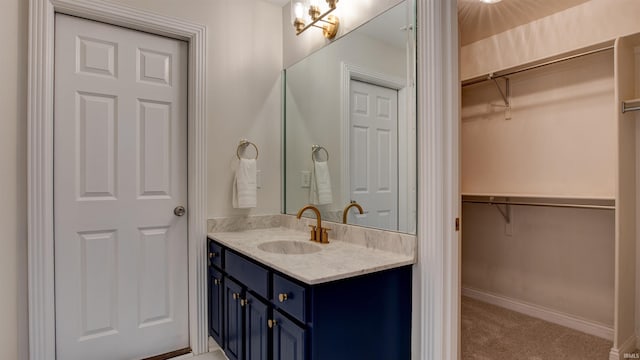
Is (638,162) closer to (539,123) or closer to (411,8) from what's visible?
(539,123)

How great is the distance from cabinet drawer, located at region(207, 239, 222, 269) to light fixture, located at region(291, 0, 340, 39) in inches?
57.9

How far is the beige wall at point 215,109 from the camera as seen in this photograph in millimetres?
1767

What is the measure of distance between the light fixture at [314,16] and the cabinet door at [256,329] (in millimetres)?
1622

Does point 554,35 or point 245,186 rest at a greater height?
point 554,35

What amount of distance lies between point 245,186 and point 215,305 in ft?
2.54

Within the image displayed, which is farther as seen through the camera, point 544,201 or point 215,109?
point 544,201

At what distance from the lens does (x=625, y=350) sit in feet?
7.06

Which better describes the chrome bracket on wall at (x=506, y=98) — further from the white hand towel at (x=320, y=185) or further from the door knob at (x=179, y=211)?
the door knob at (x=179, y=211)

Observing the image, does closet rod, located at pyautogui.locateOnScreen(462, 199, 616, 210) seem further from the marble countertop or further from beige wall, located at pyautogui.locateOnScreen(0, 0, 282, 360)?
beige wall, located at pyautogui.locateOnScreen(0, 0, 282, 360)

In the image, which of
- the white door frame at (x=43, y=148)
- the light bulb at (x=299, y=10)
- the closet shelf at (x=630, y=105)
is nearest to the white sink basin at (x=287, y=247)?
the white door frame at (x=43, y=148)

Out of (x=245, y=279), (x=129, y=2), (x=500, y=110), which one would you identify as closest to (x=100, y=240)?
(x=245, y=279)

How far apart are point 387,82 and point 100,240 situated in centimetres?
189

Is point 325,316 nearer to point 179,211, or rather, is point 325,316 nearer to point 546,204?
point 179,211

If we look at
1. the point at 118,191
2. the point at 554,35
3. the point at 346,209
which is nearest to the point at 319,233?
the point at 346,209
